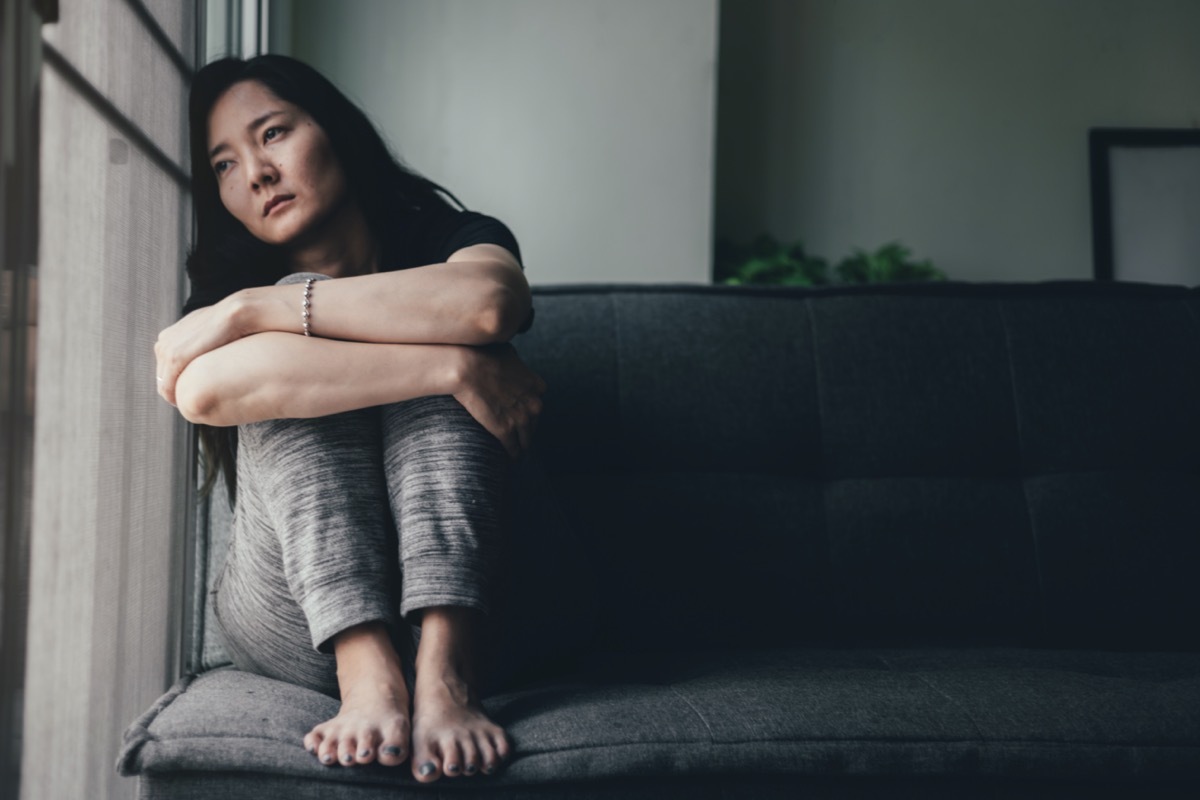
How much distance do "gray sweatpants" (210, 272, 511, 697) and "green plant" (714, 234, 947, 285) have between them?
6.63ft

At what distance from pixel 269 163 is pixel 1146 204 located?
114 inches

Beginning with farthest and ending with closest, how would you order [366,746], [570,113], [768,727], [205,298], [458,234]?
[570,113]
[458,234]
[205,298]
[768,727]
[366,746]

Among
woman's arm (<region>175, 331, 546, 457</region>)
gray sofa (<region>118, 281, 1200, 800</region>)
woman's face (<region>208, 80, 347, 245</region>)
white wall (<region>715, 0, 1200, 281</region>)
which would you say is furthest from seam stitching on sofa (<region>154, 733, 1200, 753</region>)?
white wall (<region>715, 0, 1200, 281</region>)

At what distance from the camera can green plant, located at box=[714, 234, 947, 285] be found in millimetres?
3004

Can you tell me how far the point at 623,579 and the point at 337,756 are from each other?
2.04 ft

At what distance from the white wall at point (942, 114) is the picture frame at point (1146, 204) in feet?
0.20

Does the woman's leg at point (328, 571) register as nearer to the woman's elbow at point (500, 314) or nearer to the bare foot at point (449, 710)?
the bare foot at point (449, 710)

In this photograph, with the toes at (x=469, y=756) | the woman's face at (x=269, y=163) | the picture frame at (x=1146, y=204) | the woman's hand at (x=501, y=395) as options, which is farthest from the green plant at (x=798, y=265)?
the toes at (x=469, y=756)

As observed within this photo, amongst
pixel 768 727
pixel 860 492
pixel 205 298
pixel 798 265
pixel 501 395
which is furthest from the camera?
pixel 798 265

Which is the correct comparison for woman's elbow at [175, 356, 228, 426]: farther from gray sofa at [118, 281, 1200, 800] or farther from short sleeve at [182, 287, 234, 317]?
gray sofa at [118, 281, 1200, 800]

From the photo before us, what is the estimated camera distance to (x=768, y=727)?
38.2 inches

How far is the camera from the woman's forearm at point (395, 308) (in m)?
1.10

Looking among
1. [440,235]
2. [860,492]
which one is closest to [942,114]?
[860,492]

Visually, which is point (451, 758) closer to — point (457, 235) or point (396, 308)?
point (396, 308)
